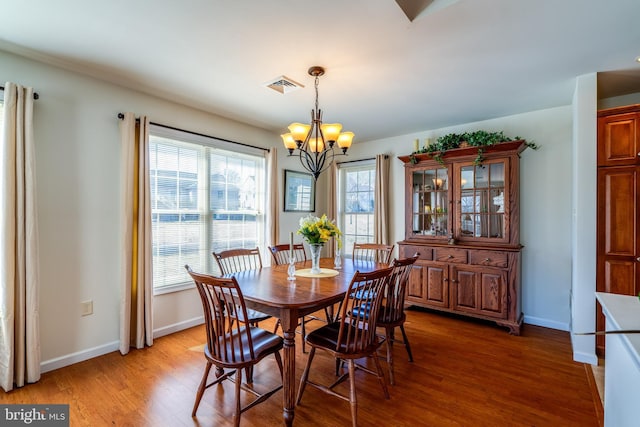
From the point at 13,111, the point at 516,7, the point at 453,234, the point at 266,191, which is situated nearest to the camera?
the point at 516,7

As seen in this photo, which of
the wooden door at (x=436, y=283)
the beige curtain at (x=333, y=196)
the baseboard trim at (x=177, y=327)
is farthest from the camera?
the beige curtain at (x=333, y=196)

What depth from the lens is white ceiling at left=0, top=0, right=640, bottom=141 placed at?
1863 mm

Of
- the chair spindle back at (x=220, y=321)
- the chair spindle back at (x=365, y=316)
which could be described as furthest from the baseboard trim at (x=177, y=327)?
the chair spindle back at (x=365, y=316)

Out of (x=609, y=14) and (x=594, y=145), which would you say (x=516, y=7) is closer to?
(x=609, y=14)

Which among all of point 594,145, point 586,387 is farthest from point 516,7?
point 586,387

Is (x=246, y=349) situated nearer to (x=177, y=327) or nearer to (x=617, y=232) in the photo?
(x=177, y=327)

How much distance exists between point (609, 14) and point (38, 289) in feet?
14.7

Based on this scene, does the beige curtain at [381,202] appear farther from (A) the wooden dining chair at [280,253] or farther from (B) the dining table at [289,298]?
(B) the dining table at [289,298]

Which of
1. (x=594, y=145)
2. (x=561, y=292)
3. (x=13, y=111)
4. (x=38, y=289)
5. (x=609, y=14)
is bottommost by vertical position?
(x=561, y=292)

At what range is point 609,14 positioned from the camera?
188cm

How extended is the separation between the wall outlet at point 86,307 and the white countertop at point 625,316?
142 inches

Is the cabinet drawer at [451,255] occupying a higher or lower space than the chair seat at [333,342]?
higher

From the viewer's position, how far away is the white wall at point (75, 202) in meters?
2.51

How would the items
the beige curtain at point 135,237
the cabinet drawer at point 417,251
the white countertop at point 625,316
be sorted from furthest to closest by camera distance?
1. the cabinet drawer at point 417,251
2. the beige curtain at point 135,237
3. the white countertop at point 625,316
